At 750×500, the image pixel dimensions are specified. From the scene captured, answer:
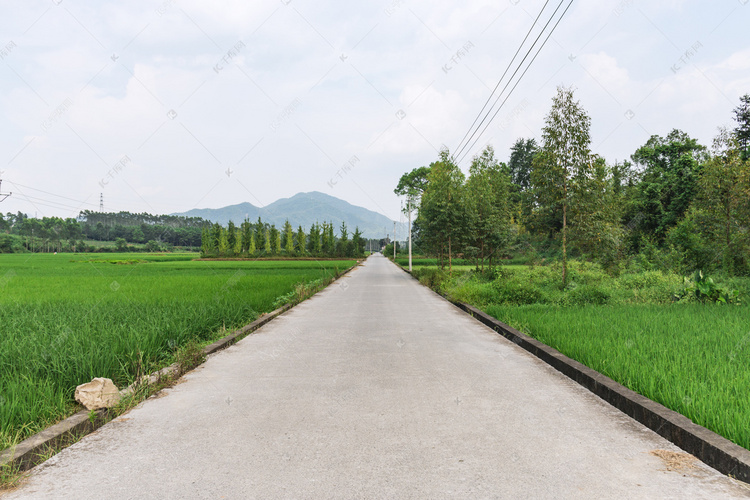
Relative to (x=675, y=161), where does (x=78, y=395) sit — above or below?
below

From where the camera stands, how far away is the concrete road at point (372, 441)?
2.85 m

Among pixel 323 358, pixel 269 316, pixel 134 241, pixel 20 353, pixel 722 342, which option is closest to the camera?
pixel 20 353

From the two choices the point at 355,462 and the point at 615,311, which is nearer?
the point at 355,462

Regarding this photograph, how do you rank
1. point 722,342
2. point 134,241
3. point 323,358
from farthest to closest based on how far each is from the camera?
point 134,241, point 323,358, point 722,342

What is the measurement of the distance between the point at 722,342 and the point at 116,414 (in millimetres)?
7868

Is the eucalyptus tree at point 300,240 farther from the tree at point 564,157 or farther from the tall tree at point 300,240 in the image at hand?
the tree at point 564,157

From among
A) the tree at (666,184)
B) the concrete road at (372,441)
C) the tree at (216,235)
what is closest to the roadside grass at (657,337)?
the concrete road at (372,441)

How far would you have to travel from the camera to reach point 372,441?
3586mm

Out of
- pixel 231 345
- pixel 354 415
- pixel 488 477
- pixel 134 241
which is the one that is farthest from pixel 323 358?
pixel 134 241

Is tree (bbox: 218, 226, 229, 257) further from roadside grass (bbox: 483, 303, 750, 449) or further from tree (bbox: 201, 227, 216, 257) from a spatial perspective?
roadside grass (bbox: 483, 303, 750, 449)

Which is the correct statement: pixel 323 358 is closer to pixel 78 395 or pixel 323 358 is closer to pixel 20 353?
pixel 78 395

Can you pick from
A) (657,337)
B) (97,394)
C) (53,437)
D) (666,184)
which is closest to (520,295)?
(657,337)

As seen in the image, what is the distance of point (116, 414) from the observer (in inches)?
168

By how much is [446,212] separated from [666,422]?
67.0ft
